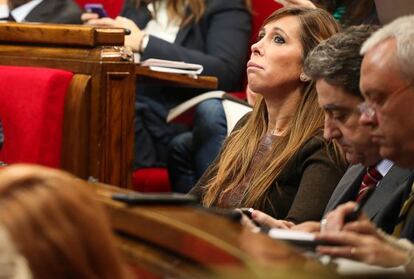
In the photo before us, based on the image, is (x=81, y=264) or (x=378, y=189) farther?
(x=378, y=189)

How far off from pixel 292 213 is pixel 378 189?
10.5 inches

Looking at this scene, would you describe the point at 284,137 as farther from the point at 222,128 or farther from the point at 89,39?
the point at 222,128

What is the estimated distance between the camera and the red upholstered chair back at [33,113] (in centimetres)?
272

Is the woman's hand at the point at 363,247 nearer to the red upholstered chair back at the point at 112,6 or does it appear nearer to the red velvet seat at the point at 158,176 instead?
the red velvet seat at the point at 158,176

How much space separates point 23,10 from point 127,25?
0.42m

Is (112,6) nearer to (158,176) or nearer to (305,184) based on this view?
(158,176)

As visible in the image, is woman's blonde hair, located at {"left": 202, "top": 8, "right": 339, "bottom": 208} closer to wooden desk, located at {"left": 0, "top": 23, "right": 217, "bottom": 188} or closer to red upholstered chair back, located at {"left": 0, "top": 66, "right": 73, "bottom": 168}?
wooden desk, located at {"left": 0, "top": 23, "right": 217, "bottom": 188}

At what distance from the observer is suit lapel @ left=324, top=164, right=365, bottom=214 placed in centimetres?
206

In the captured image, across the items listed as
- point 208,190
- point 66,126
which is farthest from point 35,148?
point 208,190

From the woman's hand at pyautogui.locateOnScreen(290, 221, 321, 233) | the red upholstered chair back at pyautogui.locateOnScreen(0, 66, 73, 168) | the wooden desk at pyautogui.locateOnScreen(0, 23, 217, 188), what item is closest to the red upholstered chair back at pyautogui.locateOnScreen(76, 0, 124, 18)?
the wooden desk at pyautogui.locateOnScreen(0, 23, 217, 188)

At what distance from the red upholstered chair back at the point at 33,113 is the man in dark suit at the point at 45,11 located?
102cm

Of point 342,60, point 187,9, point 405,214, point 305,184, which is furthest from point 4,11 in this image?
point 405,214

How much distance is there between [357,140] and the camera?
196 centimetres

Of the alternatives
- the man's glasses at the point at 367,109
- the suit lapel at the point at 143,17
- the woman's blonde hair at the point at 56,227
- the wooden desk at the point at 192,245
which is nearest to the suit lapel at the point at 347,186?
the man's glasses at the point at 367,109
